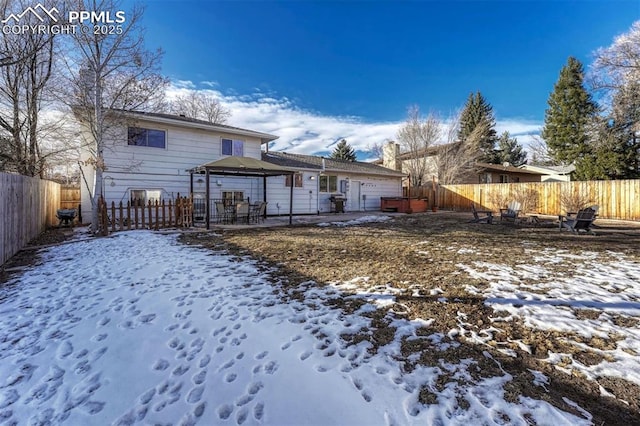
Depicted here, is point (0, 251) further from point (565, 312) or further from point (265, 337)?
point (565, 312)

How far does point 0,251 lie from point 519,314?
27.1 feet

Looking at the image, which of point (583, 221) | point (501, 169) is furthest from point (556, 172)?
point (583, 221)

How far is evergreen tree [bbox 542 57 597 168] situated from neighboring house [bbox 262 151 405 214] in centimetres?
2256

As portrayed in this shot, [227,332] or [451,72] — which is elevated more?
[451,72]

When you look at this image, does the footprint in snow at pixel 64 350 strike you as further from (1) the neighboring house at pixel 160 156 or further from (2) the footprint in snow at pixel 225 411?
(1) the neighboring house at pixel 160 156

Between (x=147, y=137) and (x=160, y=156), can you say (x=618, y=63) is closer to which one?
(x=160, y=156)

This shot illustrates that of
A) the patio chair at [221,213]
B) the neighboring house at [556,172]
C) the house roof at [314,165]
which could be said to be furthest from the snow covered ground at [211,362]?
the neighboring house at [556,172]

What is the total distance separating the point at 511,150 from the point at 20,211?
49.7m

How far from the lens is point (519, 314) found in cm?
307

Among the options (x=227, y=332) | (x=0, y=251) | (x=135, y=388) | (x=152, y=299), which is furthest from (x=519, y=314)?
(x=0, y=251)

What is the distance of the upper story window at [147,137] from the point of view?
1148 cm

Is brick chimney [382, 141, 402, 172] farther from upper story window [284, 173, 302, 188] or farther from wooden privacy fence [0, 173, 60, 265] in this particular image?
wooden privacy fence [0, 173, 60, 265]

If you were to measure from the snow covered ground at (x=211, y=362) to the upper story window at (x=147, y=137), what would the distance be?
8943 millimetres

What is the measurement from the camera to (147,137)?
465 inches
